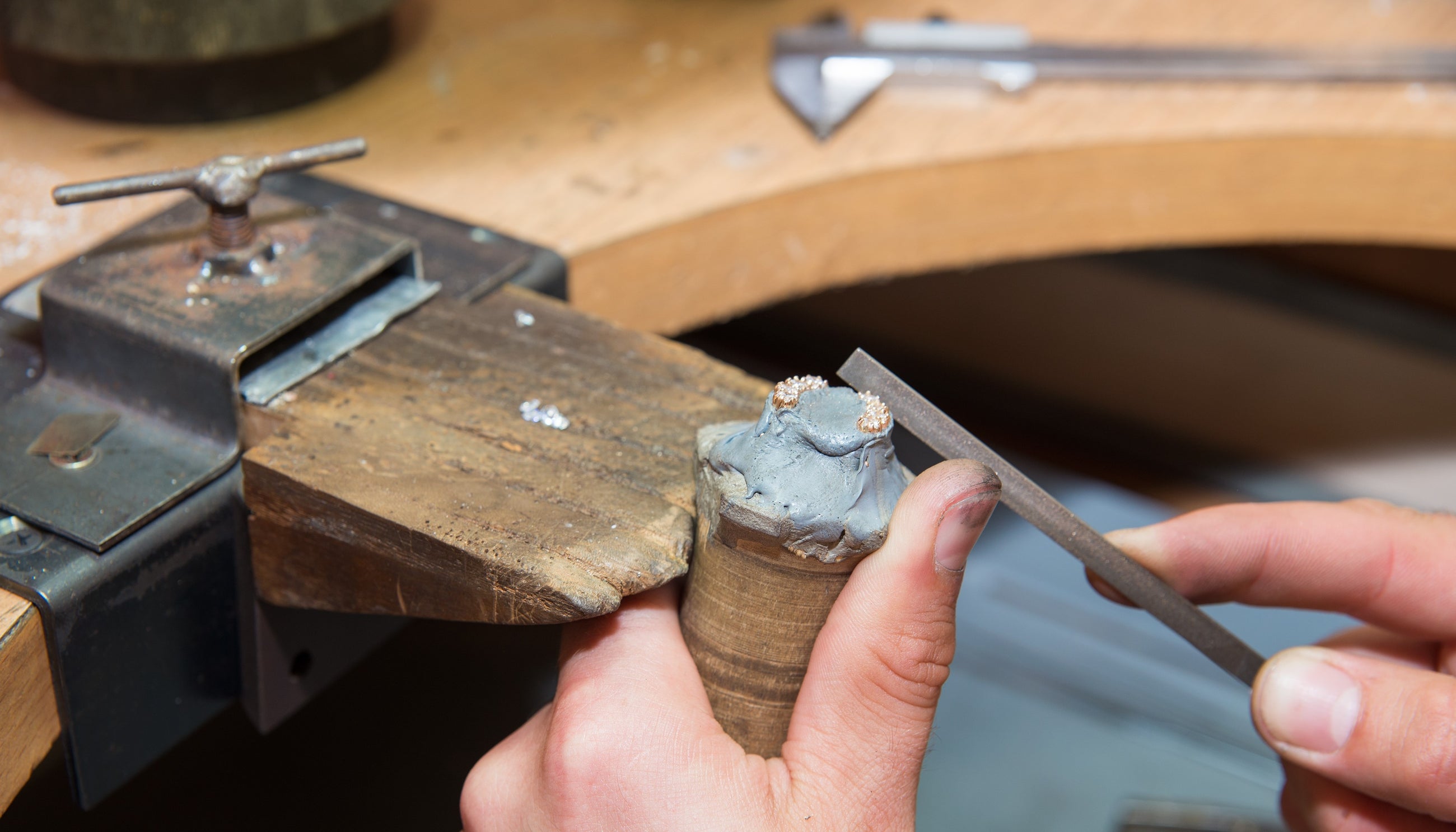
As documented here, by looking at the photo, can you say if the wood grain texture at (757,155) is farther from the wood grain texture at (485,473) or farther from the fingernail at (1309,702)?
the fingernail at (1309,702)

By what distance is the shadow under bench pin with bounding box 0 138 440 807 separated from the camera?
54cm

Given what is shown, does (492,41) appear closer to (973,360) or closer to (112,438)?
(112,438)

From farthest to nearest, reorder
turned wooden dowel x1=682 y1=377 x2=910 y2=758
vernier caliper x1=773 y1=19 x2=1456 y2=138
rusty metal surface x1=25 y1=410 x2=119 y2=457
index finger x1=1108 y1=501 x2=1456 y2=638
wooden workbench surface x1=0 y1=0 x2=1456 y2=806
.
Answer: vernier caliper x1=773 y1=19 x2=1456 y2=138
wooden workbench surface x1=0 y1=0 x2=1456 y2=806
index finger x1=1108 y1=501 x2=1456 y2=638
rusty metal surface x1=25 y1=410 x2=119 y2=457
turned wooden dowel x1=682 y1=377 x2=910 y2=758

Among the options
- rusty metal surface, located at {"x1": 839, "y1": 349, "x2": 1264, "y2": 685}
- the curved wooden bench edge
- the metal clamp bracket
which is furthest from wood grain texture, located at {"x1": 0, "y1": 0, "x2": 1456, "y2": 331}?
rusty metal surface, located at {"x1": 839, "y1": 349, "x2": 1264, "y2": 685}

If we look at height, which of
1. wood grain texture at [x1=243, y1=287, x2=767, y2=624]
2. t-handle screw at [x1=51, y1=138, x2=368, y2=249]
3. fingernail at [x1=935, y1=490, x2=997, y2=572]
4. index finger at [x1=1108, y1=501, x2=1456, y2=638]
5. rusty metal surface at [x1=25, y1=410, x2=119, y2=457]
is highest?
t-handle screw at [x1=51, y1=138, x2=368, y2=249]

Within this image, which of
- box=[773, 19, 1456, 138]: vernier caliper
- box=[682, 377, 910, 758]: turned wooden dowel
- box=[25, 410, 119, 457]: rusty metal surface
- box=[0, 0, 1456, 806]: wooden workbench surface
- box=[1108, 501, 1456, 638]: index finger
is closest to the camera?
box=[682, 377, 910, 758]: turned wooden dowel

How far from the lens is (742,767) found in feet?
1.72

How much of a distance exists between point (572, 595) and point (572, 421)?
0.43 ft

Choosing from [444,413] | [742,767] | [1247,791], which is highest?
[444,413]

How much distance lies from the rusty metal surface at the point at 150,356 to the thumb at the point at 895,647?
0.33 meters

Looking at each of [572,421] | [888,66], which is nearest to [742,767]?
[572,421]

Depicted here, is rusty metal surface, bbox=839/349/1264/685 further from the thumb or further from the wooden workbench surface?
the wooden workbench surface

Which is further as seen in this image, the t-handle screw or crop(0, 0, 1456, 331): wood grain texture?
crop(0, 0, 1456, 331): wood grain texture

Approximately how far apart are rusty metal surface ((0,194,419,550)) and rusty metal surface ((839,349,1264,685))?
12.0 inches
